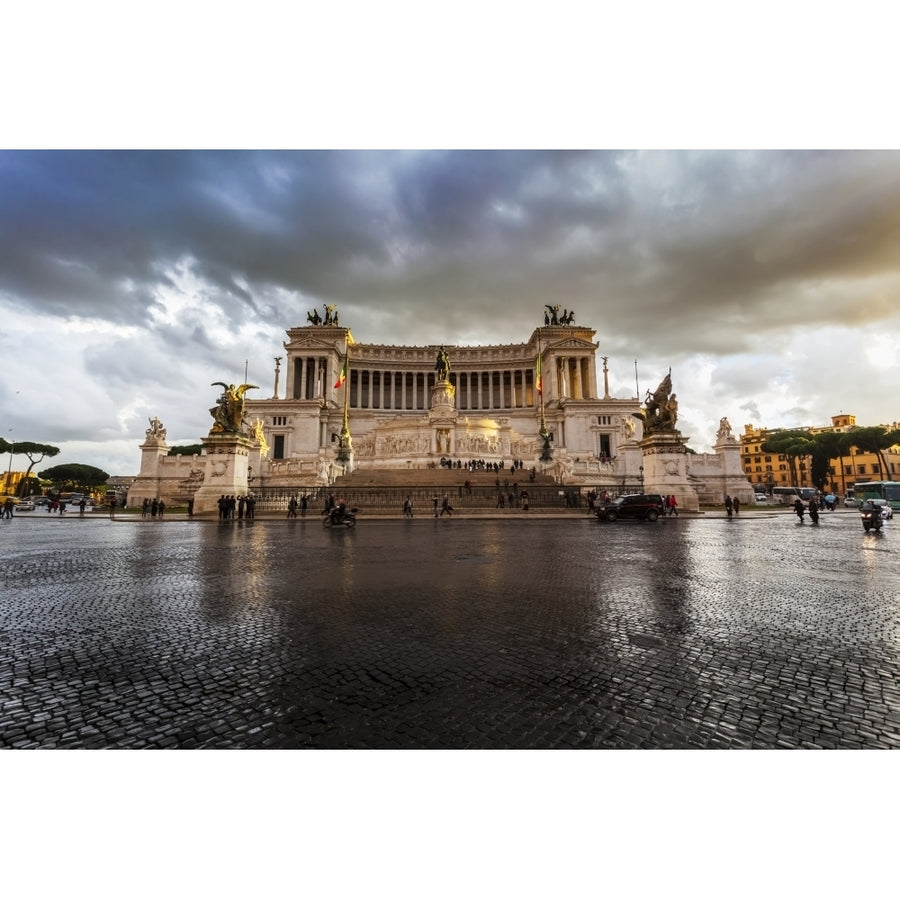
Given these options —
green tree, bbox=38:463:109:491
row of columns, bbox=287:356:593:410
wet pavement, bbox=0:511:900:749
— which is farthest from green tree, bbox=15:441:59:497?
wet pavement, bbox=0:511:900:749

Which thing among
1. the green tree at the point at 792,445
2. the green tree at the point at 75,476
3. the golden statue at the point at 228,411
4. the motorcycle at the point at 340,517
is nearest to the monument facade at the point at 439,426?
the golden statue at the point at 228,411

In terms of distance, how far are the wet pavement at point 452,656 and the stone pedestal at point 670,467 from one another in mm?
16645

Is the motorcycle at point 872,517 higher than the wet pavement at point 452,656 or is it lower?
higher

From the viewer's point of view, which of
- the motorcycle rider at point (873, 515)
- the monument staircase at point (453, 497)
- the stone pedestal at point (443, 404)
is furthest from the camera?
the stone pedestal at point (443, 404)

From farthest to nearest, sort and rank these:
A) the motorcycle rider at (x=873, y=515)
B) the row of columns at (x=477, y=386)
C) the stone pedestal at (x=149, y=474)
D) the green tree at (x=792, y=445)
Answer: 1. the row of columns at (x=477, y=386)
2. the green tree at (x=792, y=445)
3. the stone pedestal at (x=149, y=474)
4. the motorcycle rider at (x=873, y=515)

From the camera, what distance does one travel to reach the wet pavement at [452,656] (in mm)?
2758

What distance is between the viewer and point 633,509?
21.0 metres

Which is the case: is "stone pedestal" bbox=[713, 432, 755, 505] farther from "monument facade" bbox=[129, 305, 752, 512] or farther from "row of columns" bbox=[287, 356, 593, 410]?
"row of columns" bbox=[287, 356, 593, 410]

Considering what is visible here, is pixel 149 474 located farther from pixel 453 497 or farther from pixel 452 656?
pixel 452 656

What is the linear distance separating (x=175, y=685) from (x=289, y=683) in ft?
2.67

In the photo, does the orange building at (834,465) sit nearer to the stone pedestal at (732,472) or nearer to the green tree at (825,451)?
the green tree at (825,451)

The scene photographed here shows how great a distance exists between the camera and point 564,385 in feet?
229

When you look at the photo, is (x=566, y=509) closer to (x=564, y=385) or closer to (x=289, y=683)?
(x=289, y=683)

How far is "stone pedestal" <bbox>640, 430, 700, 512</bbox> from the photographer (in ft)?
80.9
